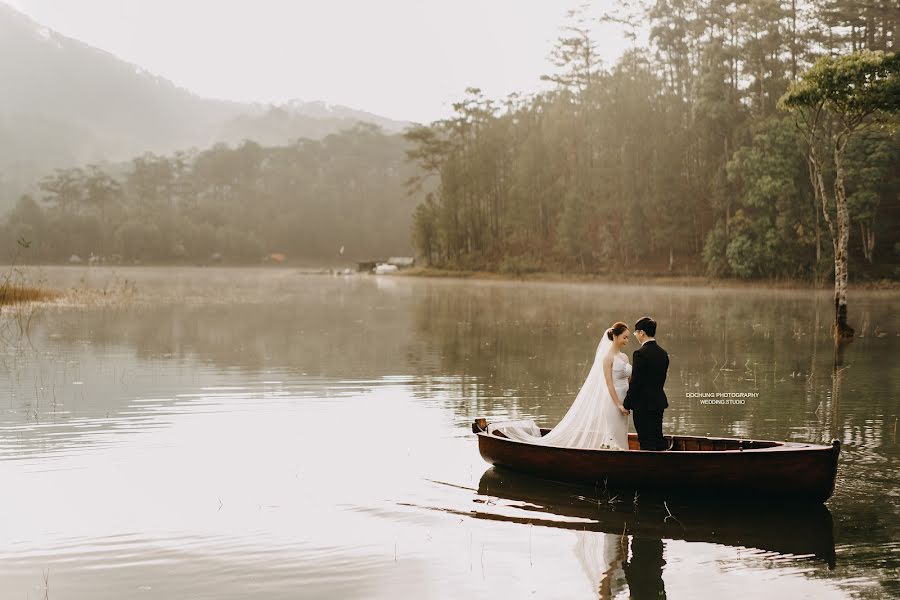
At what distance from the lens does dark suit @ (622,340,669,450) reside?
1295 cm

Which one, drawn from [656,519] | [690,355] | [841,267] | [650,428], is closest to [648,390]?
[650,428]

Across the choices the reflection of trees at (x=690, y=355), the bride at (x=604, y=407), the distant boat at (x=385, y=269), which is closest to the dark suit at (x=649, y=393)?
the bride at (x=604, y=407)

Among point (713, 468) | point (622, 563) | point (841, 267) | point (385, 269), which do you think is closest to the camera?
point (622, 563)

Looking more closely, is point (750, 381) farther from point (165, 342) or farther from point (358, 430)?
point (165, 342)

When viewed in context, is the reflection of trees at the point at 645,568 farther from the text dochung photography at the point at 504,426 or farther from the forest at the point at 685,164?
the forest at the point at 685,164

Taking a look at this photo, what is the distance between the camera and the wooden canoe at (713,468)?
11.6 m

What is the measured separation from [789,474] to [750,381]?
12.7m

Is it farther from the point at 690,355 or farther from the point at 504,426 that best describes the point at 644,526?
the point at 690,355

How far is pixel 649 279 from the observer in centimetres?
8019

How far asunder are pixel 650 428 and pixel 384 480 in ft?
13.2

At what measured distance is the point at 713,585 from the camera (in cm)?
943

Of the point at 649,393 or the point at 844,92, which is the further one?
the point at 844,92

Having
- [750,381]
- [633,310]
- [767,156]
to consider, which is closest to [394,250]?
[767,156]

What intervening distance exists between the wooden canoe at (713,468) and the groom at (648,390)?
570 millimetres
